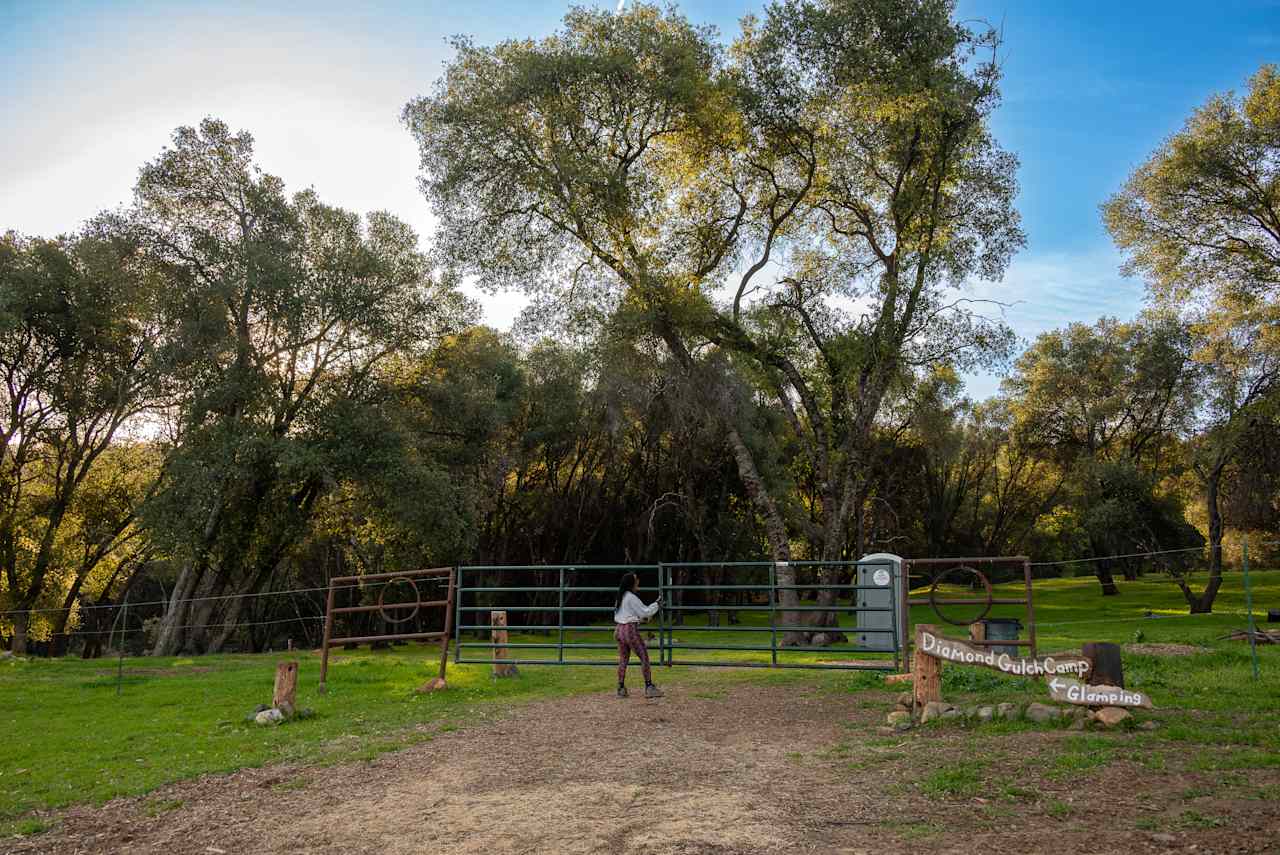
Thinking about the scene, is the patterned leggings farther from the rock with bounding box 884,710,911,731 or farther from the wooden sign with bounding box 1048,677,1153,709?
the wooden sign with bounding box 1048,677,1153,709

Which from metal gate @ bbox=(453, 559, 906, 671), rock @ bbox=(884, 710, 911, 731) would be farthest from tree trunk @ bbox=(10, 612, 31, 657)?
rock @ bbox=(884, 710, 911, 731)

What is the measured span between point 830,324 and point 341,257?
45.4 ft

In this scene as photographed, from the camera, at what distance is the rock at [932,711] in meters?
7.97

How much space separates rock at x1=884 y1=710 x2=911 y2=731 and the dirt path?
21cm

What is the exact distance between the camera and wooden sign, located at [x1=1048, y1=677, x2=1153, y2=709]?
7.38 metres

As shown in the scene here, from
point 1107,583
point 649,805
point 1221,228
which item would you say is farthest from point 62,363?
point 1107,583

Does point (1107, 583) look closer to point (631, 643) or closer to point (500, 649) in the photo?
point (500, 649)

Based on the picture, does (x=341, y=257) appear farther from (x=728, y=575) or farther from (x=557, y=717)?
(x=728, y=575)

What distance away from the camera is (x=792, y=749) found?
7352mm

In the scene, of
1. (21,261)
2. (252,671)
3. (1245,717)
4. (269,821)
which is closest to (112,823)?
(269,821)

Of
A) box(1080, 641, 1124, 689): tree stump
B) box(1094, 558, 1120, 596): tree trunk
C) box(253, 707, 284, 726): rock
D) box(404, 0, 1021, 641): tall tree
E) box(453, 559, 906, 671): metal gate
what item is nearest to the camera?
box(1080, 641, 1124, 689): tree stump

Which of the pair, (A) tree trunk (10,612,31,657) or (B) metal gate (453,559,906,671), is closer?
(B) metal gate (453,559,906,671)

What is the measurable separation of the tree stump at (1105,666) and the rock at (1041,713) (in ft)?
1.93

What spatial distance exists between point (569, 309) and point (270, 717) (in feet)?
47.1
